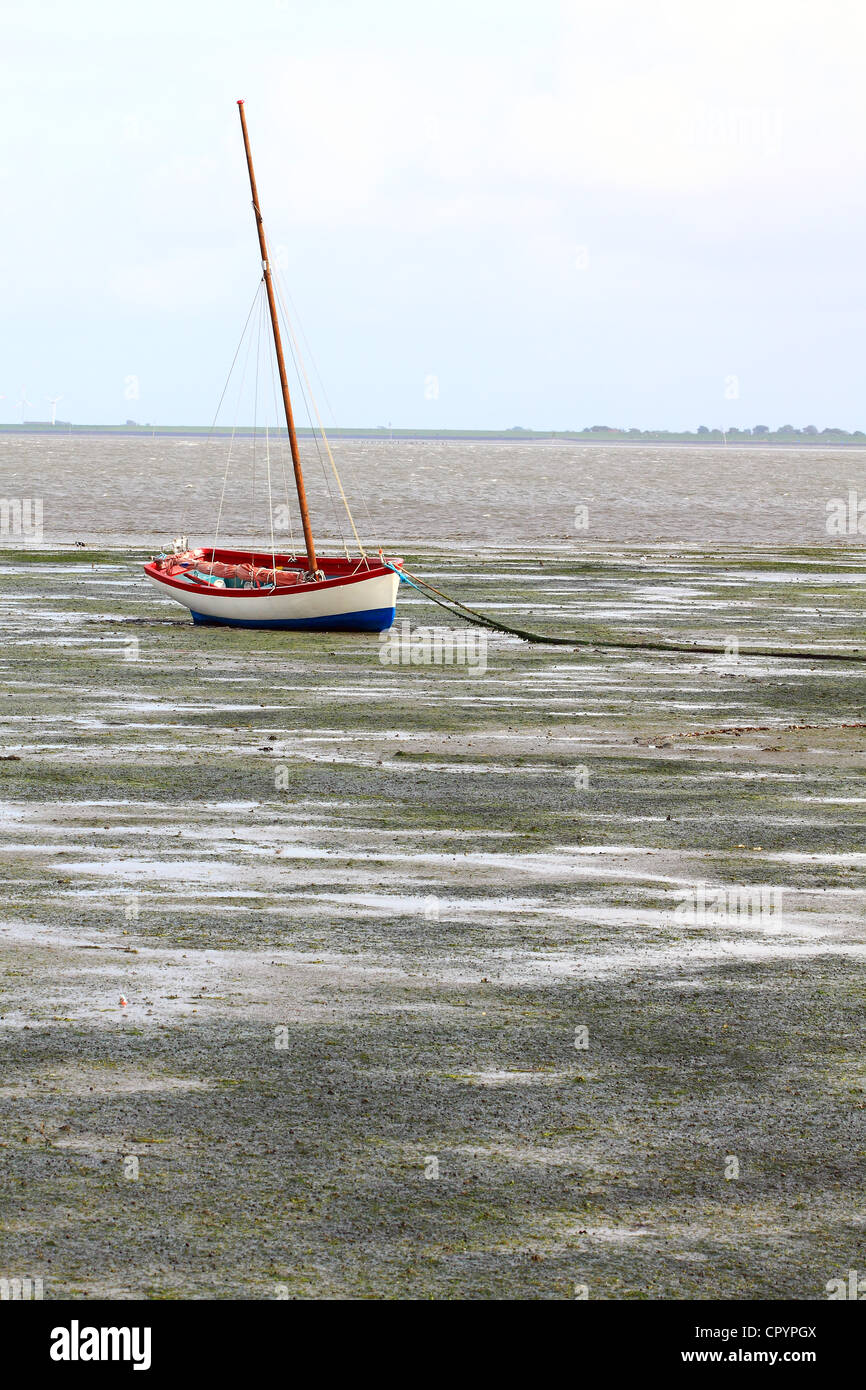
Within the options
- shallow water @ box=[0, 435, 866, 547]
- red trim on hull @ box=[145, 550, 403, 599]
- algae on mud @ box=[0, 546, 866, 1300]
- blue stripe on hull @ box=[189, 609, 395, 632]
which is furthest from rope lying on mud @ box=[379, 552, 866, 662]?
shallow water @ box=[0, 435, 866, 547]

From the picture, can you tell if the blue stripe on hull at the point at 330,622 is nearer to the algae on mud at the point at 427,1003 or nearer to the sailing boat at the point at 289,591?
the sailing boat at the point at 289,591

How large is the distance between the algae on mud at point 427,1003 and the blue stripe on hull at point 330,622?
395 inches

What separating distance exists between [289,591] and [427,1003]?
2245cm

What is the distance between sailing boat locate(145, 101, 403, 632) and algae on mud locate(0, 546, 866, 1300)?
981cm

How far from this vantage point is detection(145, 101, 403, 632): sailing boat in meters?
32.1

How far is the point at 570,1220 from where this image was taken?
25.1 ft

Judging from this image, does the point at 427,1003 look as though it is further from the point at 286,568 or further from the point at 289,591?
the point at 286,568

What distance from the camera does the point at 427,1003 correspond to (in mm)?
10508

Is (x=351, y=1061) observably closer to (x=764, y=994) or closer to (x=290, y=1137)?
(x=290, y=1137)

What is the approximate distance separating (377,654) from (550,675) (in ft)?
13.8

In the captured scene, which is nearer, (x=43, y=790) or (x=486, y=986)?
(x=486, y=986)

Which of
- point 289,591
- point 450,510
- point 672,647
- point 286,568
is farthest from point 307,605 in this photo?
point 450,510
